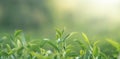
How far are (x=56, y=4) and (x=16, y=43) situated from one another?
2.83 m

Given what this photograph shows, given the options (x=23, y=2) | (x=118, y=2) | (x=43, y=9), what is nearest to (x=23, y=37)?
(x=118, y=2)

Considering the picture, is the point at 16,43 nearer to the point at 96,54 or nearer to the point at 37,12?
the point at 96,54

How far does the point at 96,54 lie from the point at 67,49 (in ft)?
0.19

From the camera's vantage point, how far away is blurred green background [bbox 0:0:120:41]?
2963 mm

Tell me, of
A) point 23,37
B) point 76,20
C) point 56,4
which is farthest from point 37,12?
point 23,37

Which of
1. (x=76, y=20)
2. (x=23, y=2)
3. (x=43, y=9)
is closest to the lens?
(x=76, y=20)

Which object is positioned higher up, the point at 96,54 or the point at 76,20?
the point at 96,54

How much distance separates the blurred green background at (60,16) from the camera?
2963 millimetres

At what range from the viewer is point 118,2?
3.20 m

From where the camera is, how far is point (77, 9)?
10.8ft

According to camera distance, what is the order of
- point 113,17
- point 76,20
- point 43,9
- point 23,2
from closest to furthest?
point 113,17
point 76,20
point 43,9
point 23,2

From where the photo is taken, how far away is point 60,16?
3.33 m

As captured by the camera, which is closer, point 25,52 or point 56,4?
point 25,52

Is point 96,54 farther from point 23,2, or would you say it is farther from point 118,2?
point 23,2
